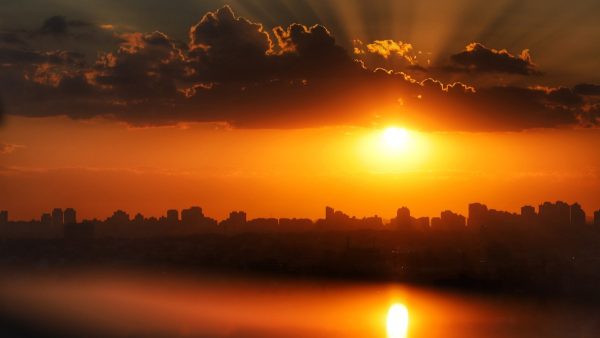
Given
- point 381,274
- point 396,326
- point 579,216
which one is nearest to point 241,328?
point 396,326

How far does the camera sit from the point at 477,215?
6826 inches

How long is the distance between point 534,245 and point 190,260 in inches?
2899

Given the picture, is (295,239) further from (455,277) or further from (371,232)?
(455,277)

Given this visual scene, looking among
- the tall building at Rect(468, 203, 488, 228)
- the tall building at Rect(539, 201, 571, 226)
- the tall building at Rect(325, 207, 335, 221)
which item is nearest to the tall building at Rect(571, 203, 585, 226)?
the tall building at Rect(539, 201, 571, 226)

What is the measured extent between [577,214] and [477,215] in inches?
780

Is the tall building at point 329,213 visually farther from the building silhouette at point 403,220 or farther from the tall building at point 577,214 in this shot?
the tall building at point 577,214

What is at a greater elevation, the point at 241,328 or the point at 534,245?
the point at 534,245

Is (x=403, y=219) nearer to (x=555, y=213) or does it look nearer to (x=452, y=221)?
(x=452, y=221)

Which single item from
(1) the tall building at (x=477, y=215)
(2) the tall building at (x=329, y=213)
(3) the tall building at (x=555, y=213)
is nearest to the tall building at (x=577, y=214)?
(3) the tall building at (x=555, y=213)

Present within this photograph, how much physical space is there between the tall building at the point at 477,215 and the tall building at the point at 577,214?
17.1m

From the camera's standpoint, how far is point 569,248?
153 metres

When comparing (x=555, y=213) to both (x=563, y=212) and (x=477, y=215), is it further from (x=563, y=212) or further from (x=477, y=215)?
(x=477, y=215)

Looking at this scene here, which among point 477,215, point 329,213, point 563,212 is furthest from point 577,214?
point 329,213

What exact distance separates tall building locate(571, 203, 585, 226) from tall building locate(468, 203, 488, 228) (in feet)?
56.2
